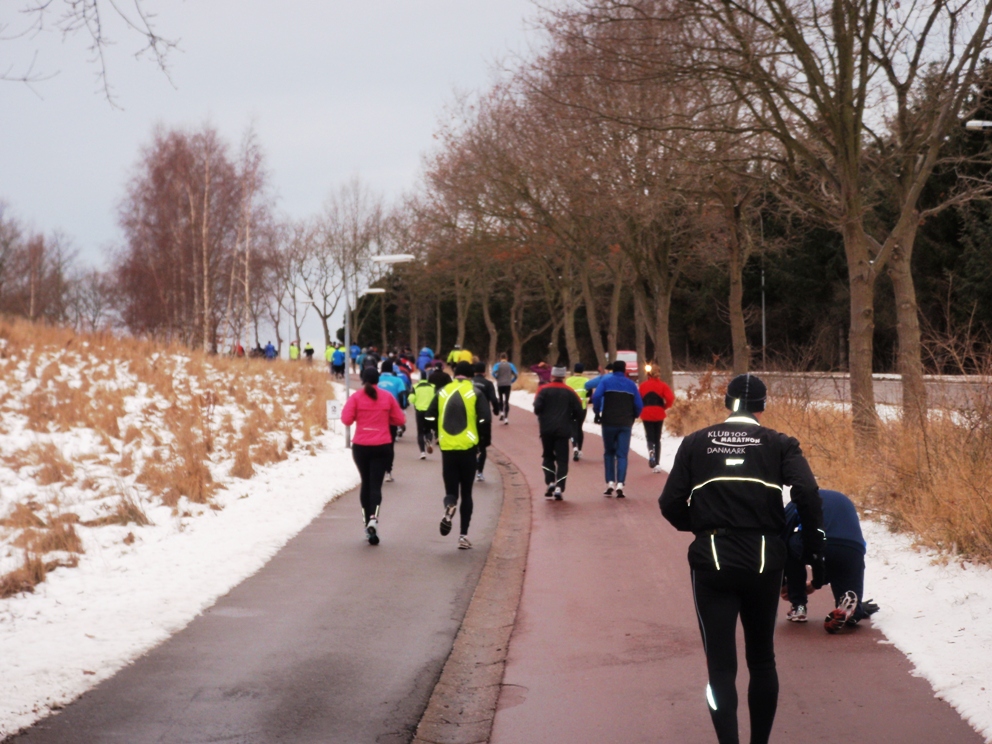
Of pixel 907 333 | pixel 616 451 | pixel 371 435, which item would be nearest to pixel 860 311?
pixel 907 333

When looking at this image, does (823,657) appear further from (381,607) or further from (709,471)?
(381,607)

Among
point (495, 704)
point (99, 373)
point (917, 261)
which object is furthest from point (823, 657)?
point (917, 261)

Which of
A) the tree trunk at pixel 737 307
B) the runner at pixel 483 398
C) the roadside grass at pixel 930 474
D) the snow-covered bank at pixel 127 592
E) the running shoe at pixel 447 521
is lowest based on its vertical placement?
the snow-covered bank at pixel 127 592

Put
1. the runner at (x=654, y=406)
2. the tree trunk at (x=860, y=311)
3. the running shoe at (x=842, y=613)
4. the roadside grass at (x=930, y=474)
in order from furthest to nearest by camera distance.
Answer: the runner at (x=654, y=406)
the tree trunk at (x=860, y=311)
the roadside grass at (x=930, y=474)
the running shoe at (x=842, y=613)

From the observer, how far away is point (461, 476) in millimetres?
Answer: 11523

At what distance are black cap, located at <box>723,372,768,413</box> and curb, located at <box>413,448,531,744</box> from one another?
2.08m

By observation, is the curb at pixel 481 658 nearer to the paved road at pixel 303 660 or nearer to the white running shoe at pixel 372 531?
the paved road at pixel 303 660

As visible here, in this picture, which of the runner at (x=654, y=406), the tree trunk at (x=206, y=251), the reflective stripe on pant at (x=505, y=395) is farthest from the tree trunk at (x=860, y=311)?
the tree trunk at (x=206, y=251)

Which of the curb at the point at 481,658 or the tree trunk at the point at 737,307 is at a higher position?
the tree trunk at the point at 737,307

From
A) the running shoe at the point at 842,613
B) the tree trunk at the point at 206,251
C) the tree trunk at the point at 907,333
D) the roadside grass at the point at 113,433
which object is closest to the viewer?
the running shoe at the point at 842,613

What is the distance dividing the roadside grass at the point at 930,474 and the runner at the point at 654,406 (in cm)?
281

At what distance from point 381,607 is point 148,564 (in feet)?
9.38

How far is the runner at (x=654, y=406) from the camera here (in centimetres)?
1783

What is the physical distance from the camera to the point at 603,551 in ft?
36.4
